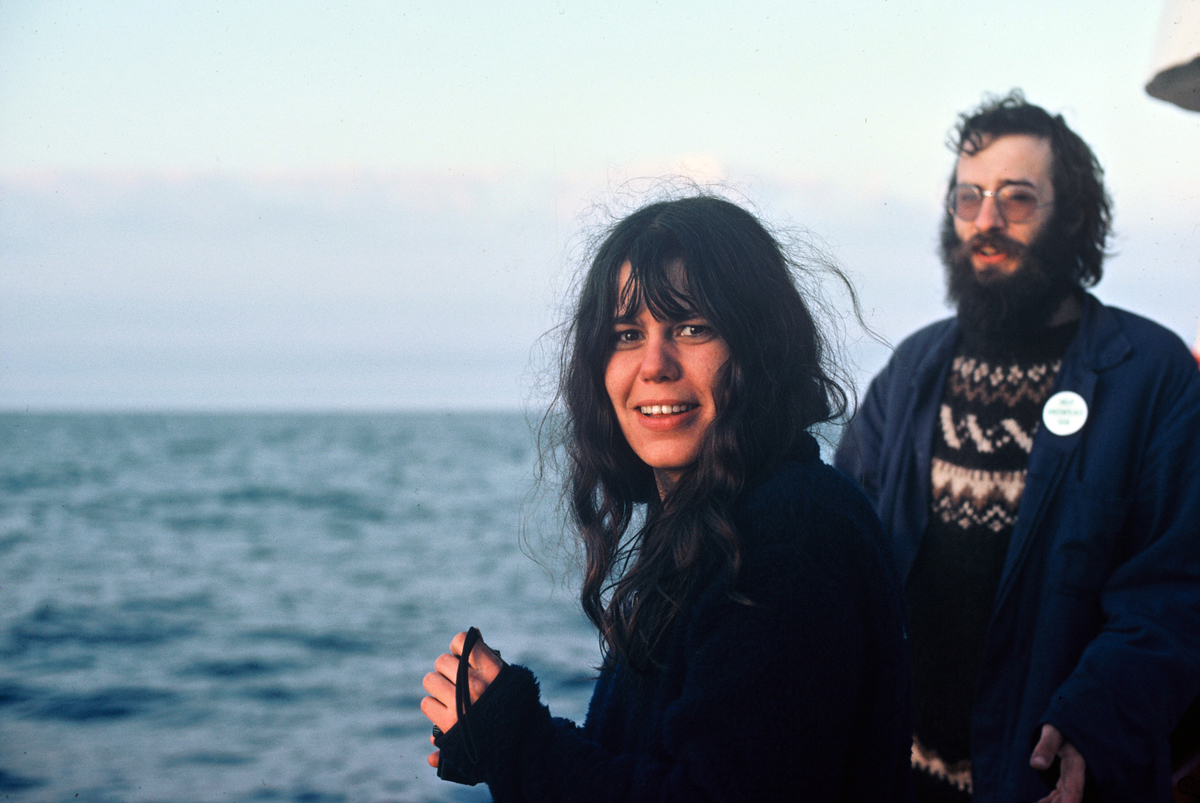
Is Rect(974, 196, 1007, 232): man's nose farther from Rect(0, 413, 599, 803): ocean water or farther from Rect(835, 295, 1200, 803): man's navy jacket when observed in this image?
Rect(0, 413, 599, 803): ocean water

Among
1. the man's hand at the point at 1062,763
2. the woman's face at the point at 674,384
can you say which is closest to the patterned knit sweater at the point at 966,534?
the man's hand at the point at 1062,763

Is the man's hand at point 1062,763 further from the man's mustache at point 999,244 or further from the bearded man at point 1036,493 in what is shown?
the man's mustache at point 999,244

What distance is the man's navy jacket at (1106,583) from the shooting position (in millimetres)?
2002

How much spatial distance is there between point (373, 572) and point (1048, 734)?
1567 cm

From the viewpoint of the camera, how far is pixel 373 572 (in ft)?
54.4

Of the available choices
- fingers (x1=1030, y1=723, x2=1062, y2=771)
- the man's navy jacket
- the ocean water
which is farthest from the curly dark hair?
the ocean water

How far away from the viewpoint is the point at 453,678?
54.6 inches

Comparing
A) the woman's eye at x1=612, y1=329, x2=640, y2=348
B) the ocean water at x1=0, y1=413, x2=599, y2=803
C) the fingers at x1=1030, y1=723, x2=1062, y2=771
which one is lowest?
the ocean water at x1=0, y1=413, x2=599, y2=803

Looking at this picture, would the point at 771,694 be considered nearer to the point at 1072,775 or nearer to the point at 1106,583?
the point at 1072,775

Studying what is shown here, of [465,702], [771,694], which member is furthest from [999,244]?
[465,702]

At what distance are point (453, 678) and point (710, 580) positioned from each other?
429 millimetres

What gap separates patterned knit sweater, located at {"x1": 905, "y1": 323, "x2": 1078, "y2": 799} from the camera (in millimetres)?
2479

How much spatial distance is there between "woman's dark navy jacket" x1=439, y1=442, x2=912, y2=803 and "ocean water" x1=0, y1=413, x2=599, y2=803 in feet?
2.23

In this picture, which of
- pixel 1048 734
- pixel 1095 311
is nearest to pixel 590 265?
pixel 1048 734
